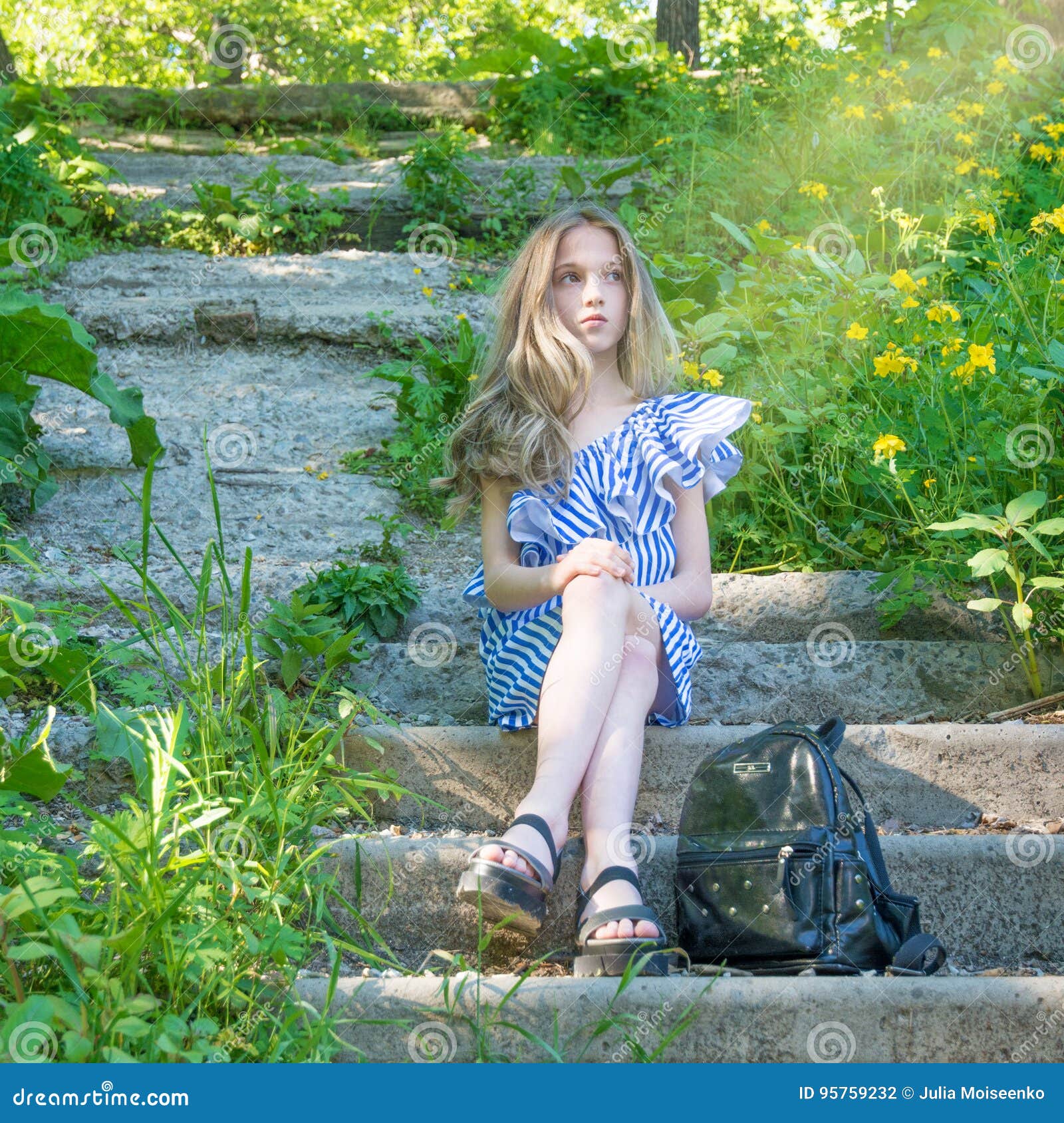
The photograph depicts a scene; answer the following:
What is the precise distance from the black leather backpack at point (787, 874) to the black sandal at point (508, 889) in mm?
250

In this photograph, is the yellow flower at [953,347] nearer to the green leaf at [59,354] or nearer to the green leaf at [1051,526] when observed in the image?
the green leaf at [1051,526]

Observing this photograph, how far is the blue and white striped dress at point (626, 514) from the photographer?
93.7 inches

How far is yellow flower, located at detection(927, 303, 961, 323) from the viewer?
2.90m

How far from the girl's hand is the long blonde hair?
279 millimetres

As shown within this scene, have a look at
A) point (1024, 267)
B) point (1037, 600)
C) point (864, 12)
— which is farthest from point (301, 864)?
point (864, 12)

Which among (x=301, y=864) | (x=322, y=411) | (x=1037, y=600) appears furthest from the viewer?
(x=322, y=411)

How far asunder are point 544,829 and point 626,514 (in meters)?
0.83

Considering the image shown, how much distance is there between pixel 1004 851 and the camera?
6.45 feet

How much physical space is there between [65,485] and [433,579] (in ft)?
4.39

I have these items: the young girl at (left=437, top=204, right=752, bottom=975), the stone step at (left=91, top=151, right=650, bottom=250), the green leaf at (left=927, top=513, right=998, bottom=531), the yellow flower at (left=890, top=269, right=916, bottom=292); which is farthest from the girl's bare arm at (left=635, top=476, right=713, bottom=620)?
the stone step at (left=91, top=151, right=650, bottom=250)

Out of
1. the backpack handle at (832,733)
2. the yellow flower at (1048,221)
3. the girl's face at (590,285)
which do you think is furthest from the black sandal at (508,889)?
the yellow flower at (1048,221)

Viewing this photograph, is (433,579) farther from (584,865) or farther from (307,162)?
(307,162)

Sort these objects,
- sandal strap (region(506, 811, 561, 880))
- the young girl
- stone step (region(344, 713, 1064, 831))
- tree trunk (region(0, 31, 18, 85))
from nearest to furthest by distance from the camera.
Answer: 1. sandal strap (region(506, 811, 561, 880))
2. the young girl
3. stone step (region(344, 713, 1064, 831))
4. tree trunk (region(0, 31, 18, 85))

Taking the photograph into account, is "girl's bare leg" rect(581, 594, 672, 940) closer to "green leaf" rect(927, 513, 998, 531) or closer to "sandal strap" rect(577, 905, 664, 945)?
"sandal strap" rect(577, 905, 664, 945)
